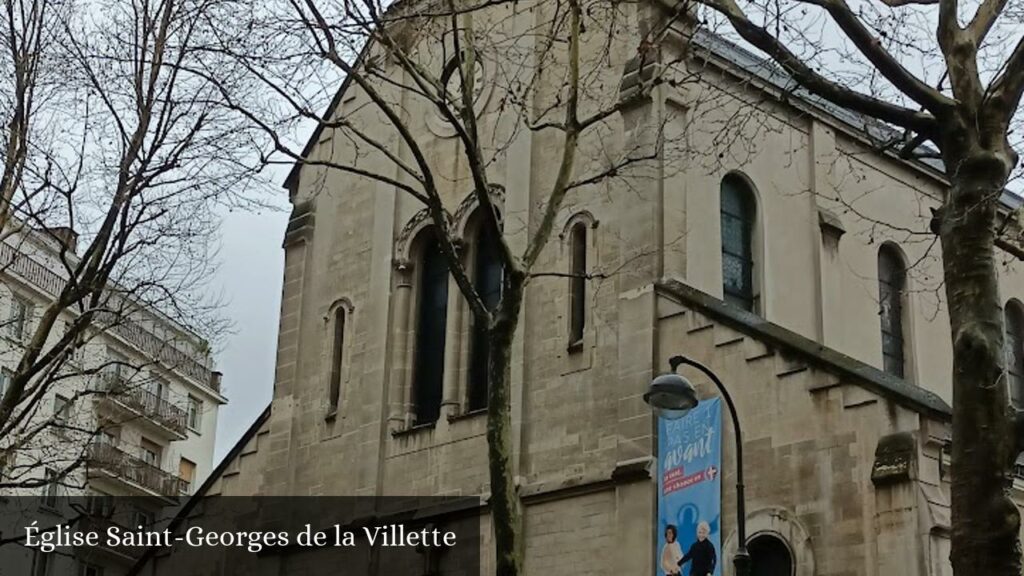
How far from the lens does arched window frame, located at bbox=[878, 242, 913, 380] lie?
80.3ft

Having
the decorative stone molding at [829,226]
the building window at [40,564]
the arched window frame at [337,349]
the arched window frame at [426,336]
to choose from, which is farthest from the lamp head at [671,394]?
the building window at [40,564]

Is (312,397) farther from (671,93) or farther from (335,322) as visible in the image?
(671,93)

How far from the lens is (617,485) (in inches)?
773

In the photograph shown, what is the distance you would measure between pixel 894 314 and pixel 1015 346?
407 centimetres

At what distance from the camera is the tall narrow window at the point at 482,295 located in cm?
2280

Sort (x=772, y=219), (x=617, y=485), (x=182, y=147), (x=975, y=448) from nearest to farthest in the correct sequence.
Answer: (x=975, y=448) → (x=182, y=147) → (x=617, y=485) → (x=772, y=219)

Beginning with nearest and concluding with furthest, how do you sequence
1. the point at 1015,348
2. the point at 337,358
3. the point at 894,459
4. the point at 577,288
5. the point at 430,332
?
the point at 894,459 < the point at 577,288 < the point at 430,332 < the point at 337,358 < the point at 1015,348

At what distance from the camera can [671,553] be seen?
60.6 ft

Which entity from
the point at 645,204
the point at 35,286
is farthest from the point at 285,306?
the point at 35,286

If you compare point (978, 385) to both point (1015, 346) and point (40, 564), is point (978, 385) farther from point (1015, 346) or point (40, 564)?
point (40, 564)

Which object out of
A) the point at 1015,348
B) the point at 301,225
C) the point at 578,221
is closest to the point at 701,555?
the point at 578,221

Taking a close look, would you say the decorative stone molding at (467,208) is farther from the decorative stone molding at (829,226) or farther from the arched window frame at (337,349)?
the decorative stone molding at (829,226)

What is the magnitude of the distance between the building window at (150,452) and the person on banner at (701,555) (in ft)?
96.4

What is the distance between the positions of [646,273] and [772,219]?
3480 millimetres
